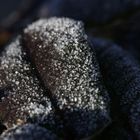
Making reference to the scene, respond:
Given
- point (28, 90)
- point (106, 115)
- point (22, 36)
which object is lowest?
point (106, 115)

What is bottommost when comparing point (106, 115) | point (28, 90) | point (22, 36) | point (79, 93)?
point (106, 115)

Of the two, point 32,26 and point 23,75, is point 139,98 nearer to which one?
point 23,75

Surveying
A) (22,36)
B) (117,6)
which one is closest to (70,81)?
(22,36)

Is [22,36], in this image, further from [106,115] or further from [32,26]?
[106,115]

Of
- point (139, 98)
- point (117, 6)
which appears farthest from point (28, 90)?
point (117, 6)

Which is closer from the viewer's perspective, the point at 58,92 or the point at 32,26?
the point at 58,92

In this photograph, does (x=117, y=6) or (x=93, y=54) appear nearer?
(x=93, y=54)

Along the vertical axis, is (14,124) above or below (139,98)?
above

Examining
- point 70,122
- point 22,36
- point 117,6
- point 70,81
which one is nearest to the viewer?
point 70,122

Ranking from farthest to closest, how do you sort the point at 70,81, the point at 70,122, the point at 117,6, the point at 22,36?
the point at 117,6 → the point at 22,36 → the point at 70,81 → the point at 70,122
